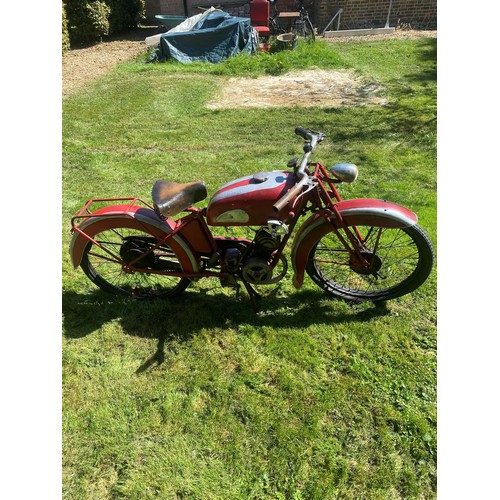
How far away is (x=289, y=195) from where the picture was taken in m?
2.22

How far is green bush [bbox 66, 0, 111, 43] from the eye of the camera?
41.7 feet

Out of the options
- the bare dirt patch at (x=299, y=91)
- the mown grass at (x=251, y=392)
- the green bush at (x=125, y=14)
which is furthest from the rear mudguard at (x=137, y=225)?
the green bush at (x=125, y=14)

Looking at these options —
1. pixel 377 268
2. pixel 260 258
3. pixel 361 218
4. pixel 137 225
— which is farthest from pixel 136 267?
pixel 377 268

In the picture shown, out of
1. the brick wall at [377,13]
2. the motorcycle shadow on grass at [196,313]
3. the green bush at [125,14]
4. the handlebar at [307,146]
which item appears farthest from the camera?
the green bush at [125,14]

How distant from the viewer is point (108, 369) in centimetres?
274

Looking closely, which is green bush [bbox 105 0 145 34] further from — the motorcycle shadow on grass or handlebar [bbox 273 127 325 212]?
handlebar [bbox 273 127 325 212]

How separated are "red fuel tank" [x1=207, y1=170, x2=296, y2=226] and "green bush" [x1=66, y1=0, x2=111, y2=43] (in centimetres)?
1380

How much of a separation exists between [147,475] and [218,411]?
1.77 ft

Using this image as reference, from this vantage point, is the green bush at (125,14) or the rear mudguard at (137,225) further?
the green bush at (125,14)

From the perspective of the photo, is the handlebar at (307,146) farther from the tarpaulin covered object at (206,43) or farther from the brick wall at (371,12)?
the brick wall at (371,12)

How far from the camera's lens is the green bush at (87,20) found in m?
12.7

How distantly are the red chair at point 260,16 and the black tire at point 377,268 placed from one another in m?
10.9

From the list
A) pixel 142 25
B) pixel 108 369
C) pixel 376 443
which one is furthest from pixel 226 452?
pixel 142 25

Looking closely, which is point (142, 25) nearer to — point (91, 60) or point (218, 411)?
Result: point (91, 60)
